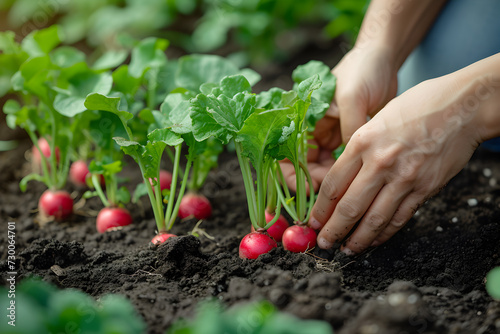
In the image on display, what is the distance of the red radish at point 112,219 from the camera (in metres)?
2.05

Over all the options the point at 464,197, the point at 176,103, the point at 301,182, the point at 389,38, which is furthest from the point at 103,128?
the point at 464,197

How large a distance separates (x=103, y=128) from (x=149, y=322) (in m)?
1.13

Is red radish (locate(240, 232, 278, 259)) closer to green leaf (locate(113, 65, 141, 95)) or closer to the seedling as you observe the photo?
the seedling

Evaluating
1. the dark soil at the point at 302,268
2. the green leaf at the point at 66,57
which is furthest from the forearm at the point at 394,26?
the green leaf at the point at 66,57

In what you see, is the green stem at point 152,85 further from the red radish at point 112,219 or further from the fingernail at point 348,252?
the fingernail at point 348,252

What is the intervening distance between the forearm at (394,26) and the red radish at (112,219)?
1416mm

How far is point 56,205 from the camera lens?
2.23 m

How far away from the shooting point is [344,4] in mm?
3217

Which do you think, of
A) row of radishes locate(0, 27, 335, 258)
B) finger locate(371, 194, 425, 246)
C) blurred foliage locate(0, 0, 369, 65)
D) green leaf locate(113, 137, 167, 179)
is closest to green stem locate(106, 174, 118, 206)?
row of radishes locate(0, 27, 335, 258)

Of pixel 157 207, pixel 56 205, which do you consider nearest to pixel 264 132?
pixel 157 207

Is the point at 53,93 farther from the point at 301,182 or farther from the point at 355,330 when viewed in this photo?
the point at 355,330

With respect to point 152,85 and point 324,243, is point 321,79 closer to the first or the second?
point 324,243

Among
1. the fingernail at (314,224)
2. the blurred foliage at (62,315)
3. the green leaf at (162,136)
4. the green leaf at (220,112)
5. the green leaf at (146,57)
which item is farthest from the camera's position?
the green leaf at (146,57)

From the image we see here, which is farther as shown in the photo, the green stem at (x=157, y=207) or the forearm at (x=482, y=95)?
the green stem at (x=157, y=207)
